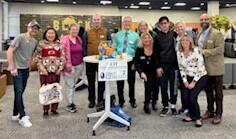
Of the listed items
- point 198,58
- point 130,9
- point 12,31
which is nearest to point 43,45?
point 198,58

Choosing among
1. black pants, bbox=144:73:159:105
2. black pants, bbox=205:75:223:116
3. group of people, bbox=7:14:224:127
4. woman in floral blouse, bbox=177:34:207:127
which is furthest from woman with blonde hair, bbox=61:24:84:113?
black pants, bbox=205:75:223:116

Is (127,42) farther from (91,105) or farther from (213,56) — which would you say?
(213,56)

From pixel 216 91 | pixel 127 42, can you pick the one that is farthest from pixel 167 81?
pixel 127 42

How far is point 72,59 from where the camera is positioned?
4938 mm

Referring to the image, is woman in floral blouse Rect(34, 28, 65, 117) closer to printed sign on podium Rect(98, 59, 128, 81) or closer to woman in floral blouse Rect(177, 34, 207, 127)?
printed sign on podium Rect(98, 59, 128, 81)

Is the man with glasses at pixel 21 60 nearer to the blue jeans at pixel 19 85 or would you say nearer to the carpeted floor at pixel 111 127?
the blue jeans at pixel 19 85

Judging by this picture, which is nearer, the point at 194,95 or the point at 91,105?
the point at 194,95

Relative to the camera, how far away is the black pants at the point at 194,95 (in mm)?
4238

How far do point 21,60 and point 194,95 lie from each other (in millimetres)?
2318

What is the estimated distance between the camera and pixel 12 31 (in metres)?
13.4

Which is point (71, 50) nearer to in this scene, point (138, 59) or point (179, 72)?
point (138, 59)

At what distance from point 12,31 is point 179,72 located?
34.2 feet

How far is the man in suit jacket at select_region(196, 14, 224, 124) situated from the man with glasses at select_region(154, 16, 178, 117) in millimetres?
409

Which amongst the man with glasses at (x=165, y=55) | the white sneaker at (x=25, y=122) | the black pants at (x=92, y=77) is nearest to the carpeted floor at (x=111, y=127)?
the white sneaker at (x=25, y=122)
